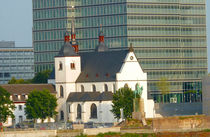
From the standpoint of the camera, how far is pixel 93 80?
167750 mm

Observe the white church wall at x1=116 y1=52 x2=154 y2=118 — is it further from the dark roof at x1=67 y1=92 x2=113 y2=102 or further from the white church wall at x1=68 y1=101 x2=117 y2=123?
the white church wall at x1=68 y1=101 x2=117 y2=123

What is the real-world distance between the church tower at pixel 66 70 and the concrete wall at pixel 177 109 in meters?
17.6

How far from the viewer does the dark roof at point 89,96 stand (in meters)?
161

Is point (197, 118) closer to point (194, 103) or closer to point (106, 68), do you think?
point (106, 68)

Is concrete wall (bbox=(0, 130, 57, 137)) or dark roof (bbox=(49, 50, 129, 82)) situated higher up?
dark roof (bbox=(49, 50, 129, 82))

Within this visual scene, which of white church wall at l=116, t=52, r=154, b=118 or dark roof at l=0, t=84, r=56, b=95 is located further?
dark roof at l=0, t=84, r=56, b=95

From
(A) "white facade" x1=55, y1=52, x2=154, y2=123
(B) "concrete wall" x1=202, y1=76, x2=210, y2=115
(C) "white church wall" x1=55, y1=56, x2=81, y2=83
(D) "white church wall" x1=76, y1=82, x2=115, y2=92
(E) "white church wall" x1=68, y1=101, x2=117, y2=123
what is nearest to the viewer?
(B) "concrete wall" x1=202, y1=76, x2=210, y2=115

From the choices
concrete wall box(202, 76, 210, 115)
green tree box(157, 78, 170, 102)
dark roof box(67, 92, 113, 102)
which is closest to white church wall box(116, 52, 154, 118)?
dark roof box(67, 92, 113, 102)

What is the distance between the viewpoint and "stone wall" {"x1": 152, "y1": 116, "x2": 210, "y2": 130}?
110444 millimetres

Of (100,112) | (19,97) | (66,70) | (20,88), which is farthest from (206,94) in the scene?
(20,88)

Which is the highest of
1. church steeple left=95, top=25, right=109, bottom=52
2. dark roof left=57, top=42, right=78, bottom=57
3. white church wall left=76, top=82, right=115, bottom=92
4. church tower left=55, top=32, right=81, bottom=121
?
church steeple left=95, top=25, right=109, bottom=52

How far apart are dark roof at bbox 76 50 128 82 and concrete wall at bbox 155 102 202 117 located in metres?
13.6

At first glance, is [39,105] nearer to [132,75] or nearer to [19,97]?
[19,97]

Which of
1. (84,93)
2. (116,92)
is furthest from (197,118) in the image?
(84,93)
